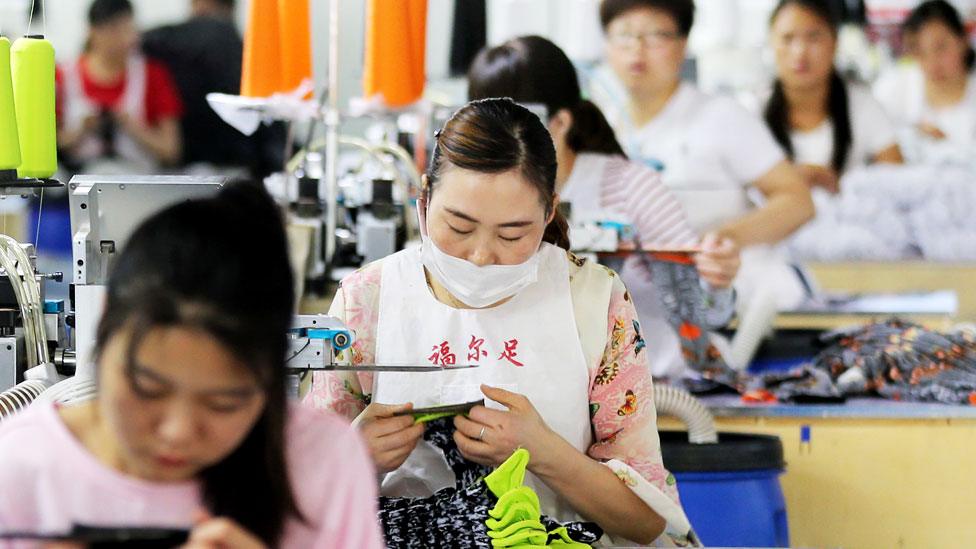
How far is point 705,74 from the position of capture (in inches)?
224

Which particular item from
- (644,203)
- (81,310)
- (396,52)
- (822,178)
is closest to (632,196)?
(644,203)

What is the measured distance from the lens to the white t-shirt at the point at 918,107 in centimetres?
575

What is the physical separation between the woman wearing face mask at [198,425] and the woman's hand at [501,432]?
0.65 meters

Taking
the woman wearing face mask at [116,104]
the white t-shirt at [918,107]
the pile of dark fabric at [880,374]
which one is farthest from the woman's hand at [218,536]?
the woman wearing face mask at [116,104]

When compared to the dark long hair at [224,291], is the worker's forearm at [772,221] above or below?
below

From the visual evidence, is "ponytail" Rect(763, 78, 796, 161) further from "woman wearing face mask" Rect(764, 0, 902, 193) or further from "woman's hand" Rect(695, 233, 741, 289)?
"woman's hand" Rect(695, 233, 741, 289)

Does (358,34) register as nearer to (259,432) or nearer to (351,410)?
(351,410)

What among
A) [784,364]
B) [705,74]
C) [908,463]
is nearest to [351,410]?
[908,463]

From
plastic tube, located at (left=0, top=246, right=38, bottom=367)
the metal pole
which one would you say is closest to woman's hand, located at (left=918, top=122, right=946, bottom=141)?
the metal pole

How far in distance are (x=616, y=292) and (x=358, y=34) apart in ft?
13.1

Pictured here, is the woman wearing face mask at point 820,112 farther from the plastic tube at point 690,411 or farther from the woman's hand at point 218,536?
the woman's hand at point 218,536

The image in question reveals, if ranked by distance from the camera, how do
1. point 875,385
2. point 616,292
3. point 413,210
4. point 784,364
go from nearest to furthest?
point 616,292
point 875,385
point 413,210
point 784,364

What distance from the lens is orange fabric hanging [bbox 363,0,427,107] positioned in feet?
12.5

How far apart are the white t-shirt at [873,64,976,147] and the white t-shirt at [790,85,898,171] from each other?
0.06m
